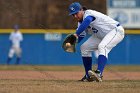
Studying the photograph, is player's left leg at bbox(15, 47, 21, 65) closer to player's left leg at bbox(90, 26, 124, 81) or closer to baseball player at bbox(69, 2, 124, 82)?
baseball player at bbox(69, 2, 124, 82)

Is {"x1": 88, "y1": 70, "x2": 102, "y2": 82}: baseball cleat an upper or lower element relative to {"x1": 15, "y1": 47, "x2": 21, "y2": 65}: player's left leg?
upper

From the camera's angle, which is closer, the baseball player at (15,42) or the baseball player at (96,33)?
the baseball player at (96,33)

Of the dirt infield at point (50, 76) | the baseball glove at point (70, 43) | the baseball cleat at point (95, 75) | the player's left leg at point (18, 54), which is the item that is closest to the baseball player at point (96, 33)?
the baseball cleat at point (95, 75)

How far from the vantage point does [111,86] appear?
7.53 meters

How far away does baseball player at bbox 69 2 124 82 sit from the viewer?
8156mm

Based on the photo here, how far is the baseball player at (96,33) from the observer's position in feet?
26.8

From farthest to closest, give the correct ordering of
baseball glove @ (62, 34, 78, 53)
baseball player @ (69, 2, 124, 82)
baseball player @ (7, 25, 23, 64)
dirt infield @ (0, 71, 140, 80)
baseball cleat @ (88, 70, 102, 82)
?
baseball player @ (7, 25, 23, 64) → dirt infield @ (0, 71, 140, 80) → baseball glove @ (62, 34, 78, 53) → baseball player @ (69, 2, 124, 82) → baseball cleat @ (88, 70, 102, 82)

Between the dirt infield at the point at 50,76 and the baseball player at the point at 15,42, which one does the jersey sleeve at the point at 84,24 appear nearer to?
the dirt infield at the point at 50,76

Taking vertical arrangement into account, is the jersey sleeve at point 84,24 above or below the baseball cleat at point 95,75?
above

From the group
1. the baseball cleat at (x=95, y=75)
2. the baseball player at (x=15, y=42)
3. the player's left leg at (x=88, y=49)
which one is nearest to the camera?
the baseball cleat at (x=95, y=75)

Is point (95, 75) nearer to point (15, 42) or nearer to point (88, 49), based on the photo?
point (88, 49)

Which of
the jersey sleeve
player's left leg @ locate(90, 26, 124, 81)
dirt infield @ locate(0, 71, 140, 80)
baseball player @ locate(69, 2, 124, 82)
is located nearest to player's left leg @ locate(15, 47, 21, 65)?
dirt infield @ locate(0, 71, 140, 80)

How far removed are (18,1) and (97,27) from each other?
14455 mm

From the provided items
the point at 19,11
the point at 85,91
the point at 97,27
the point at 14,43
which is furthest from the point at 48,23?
the point at 85,91
